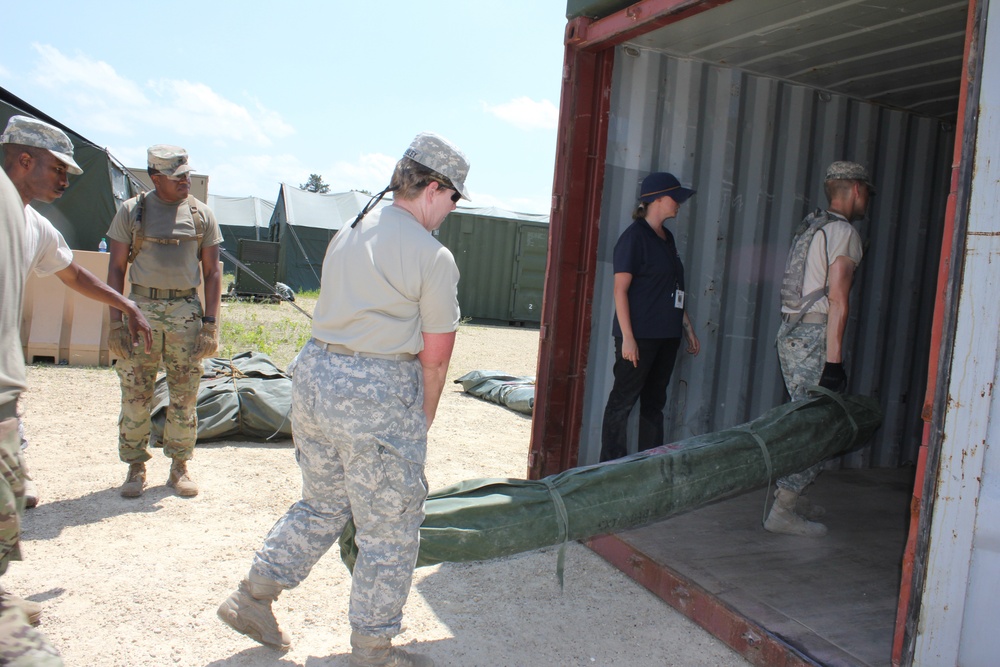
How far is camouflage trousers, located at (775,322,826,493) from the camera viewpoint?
412cm

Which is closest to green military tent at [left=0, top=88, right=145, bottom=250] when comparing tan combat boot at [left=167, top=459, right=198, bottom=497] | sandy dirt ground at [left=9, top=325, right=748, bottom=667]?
sandy dirt ground at [left=9, top=325, right=748, bottom=667]

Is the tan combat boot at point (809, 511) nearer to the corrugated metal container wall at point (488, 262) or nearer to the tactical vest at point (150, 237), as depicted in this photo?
the tactical vest at point (150, 237)

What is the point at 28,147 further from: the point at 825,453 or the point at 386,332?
the point at 825,453

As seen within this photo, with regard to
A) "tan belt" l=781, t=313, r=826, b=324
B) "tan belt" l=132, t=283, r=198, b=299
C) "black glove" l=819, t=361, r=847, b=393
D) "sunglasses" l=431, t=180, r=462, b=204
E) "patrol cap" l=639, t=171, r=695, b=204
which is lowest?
"black glove" l=819, t=361, r=847, b=393

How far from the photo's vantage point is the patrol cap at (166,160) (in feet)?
13.9

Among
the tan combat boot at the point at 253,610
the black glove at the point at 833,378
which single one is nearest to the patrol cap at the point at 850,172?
the black glove at the point at 833,378

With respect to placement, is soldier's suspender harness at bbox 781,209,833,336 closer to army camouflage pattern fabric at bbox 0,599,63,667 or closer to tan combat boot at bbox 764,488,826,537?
tan combat boot at bbox 764,488,826,537

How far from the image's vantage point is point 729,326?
5.29 m

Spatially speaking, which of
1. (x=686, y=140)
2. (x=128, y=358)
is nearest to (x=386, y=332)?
→ (x=128, y=358)

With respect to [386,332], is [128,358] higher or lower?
lower

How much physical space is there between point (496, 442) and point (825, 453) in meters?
3.37

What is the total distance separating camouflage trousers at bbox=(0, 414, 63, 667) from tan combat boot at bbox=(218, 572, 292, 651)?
79cm

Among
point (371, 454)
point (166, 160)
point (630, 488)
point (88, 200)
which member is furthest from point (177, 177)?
point (88, 200)

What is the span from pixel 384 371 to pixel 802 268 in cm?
256
